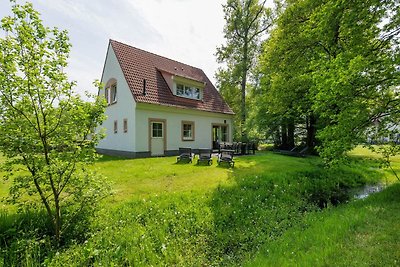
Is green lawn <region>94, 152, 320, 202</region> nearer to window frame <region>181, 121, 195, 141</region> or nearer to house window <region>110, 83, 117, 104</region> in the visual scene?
window frame <region>181, 121, 195, 141</region>

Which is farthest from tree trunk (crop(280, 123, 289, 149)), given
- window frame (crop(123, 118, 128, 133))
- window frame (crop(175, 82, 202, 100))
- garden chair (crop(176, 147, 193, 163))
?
window frame (crop(123, 118, 128, 133))

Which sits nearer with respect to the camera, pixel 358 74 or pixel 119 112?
pixel 358 74

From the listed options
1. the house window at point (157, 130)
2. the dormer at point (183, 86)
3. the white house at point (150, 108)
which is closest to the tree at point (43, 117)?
the white house at point (150, 108)

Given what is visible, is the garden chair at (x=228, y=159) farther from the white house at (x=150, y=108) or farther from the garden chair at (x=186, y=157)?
the white house at (x=150, y=108)

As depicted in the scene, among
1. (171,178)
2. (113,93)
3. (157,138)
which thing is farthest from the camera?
(113,93)

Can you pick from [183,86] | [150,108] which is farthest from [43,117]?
[183,86]

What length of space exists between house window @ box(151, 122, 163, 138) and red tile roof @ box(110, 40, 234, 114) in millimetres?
1565

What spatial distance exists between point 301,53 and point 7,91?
44.6 ft

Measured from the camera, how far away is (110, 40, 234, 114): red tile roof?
15289mm

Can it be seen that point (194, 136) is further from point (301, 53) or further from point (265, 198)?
point (265, 198)

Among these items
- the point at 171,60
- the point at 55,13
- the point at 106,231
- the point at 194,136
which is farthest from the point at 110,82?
the point at 106,231

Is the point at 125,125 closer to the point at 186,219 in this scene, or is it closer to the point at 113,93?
the point at 113,93

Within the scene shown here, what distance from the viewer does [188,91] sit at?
18734 mm

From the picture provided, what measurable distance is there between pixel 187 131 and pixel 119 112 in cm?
547
